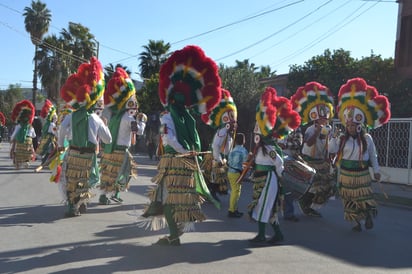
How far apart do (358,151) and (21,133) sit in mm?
11957

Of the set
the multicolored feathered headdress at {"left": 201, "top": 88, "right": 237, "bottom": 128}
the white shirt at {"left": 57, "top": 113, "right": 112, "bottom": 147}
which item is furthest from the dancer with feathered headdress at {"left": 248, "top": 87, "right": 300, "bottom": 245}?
the multicolored feathered headdress at {"left": 201, "top": 88, "right": 237, "bottom": 128}

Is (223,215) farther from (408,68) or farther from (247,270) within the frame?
(408,68)

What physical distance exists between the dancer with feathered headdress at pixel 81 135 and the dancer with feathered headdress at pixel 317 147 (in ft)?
12.3

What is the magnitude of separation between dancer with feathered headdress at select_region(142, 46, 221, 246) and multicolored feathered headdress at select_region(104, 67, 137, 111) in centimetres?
339

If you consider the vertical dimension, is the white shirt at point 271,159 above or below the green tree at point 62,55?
below

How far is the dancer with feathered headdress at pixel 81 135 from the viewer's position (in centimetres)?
798

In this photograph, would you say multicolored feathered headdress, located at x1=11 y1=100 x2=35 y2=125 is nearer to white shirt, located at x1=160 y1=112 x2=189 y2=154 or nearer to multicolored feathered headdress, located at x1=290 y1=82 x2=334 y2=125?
multicolored feathered headdress, located at x1=290 y1=82 x2=334 y2=125

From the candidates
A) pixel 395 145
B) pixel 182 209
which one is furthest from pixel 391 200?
pixel 182 209

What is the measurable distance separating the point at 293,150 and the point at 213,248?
10.3 feet

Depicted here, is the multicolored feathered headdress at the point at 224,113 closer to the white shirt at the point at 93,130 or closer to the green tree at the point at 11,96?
the white shirt at the point at 93,130

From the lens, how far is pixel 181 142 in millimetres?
6066

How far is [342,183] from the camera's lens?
26.5ft

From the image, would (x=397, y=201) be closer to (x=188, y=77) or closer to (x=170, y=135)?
(x=188, y=77)

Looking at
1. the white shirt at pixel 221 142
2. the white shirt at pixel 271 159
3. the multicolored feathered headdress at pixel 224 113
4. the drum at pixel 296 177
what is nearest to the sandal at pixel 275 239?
the white shirt at pixel 271 159
